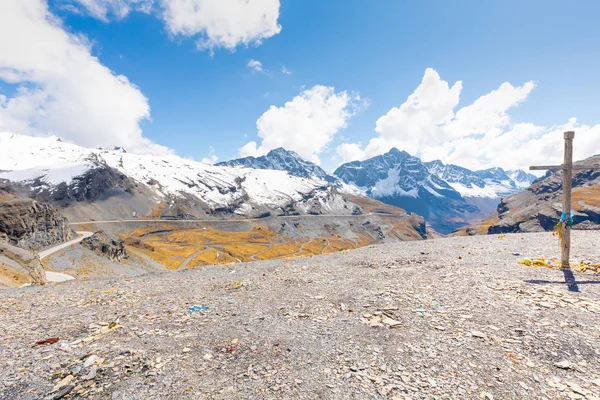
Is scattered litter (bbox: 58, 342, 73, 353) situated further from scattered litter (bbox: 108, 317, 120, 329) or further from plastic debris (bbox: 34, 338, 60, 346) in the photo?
scattered litter (bbox: 108, 317, 120, 329)

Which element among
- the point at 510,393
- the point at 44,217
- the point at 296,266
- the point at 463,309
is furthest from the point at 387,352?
the point at 44,217

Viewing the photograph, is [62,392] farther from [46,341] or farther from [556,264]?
[556,264]

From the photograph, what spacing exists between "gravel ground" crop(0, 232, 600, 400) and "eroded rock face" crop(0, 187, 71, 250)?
59.0m

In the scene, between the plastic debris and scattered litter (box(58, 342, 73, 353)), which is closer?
scattered litter (box(58, 342, 73, 353))

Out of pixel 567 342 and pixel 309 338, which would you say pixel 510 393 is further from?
pixel 309 338

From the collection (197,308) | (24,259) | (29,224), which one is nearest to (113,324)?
(197,308)

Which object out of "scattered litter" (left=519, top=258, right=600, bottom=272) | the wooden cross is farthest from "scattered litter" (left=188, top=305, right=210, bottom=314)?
the wooden cross

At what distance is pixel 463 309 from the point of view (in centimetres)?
1088

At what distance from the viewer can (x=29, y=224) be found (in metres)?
61.8

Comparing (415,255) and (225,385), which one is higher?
(415,255)

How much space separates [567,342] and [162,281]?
21.2 m

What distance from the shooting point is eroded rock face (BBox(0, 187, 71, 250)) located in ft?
185

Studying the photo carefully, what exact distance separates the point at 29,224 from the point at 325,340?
81.0m

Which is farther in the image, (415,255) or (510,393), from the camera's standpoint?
(415,255)
